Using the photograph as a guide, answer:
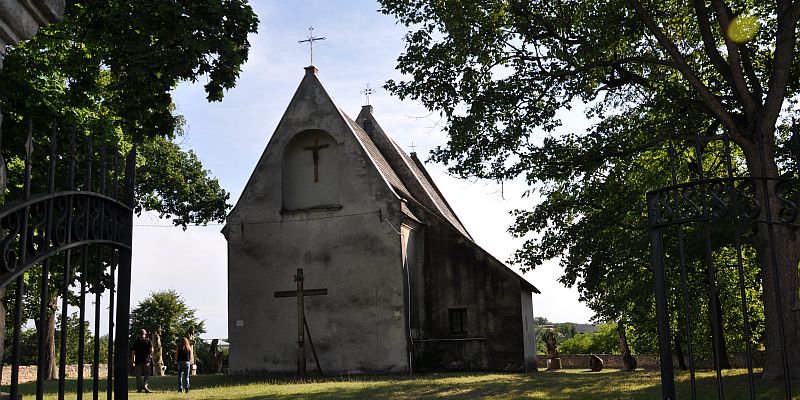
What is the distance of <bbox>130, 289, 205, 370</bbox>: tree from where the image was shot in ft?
155

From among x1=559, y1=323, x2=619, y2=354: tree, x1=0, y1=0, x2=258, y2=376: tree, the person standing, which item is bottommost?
x1=559, y1=323, x2=619, y2=354: tree

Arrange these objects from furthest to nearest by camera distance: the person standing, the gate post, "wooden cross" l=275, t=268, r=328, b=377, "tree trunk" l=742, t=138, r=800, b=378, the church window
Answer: the church window < "wooden cross" l=275, t=268, r=328, b=377 < the person standing < "tree trunk" l=742, t=138, r=800, b=378 < the gate post

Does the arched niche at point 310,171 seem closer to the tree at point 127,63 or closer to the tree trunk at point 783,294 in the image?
the tree at point 127,63

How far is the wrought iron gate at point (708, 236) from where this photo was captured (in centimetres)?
598

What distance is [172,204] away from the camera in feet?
96.2

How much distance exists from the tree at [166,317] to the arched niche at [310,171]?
82.9 feet

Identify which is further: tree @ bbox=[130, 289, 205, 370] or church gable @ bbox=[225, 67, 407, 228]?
tree @ bbox=[130, 289, 205, 370]

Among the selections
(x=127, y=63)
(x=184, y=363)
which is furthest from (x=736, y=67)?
(x=184, y=363)

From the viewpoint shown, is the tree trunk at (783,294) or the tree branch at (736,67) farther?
the tree branch at (736,67)

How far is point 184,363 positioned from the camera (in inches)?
671

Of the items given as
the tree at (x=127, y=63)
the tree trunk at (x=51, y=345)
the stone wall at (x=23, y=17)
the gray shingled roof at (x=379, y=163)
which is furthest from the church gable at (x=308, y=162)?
the stone wall at (x=23, y=17)

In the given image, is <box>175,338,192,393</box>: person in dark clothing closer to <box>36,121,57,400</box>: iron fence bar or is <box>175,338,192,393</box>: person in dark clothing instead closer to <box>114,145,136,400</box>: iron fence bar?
<box>114,145,136,400</box>: iron fence bar

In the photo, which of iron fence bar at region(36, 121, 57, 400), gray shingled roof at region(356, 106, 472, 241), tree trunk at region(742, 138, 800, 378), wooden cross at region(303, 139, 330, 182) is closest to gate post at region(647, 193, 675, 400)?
iron fence bar at region(36, 121, 57, 400)

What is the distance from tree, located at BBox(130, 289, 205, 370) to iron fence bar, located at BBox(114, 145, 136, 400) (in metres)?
44.0
